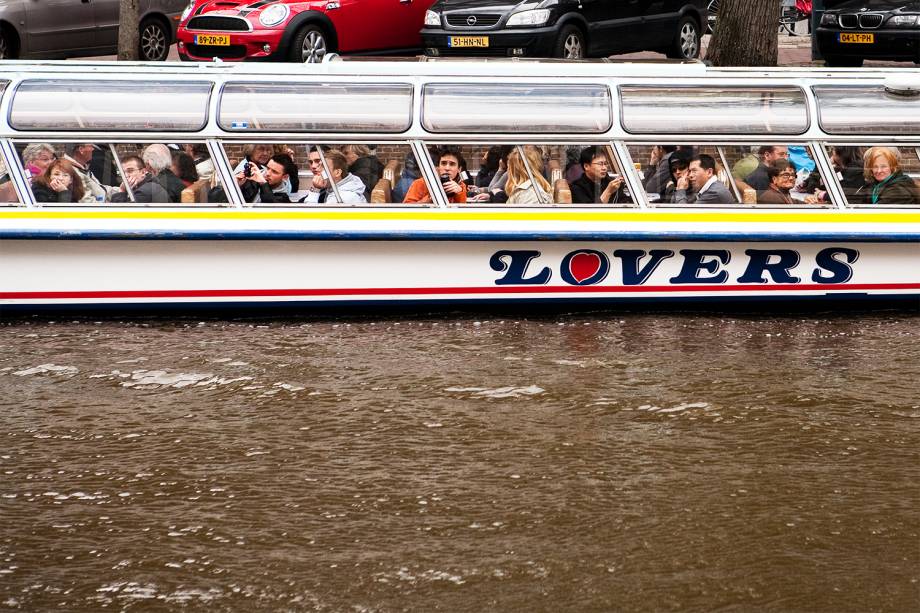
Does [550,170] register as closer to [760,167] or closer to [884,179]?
[760,167]

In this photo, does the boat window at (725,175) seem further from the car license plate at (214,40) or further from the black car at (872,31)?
the black car at (872,31)

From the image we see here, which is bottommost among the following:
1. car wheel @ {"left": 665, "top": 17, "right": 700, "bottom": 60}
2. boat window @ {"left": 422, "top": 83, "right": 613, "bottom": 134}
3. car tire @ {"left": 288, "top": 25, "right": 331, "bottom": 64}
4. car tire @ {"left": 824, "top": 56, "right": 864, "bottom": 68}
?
car tire @ {"left": 824, "top": 56, "right": 864, "bottom": 68}

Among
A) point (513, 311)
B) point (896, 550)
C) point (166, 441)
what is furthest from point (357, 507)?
point (513, 311)

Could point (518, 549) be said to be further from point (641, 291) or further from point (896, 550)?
point (641, 291)

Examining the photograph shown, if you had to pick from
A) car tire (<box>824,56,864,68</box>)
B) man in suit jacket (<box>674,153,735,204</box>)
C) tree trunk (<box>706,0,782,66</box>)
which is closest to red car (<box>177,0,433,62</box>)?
tree trunk (<box>706,0,782,66</box>)

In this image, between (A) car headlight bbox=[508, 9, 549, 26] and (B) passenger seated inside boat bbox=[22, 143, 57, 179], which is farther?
(A) car headlight bbox=[508, 9, 549, 26]

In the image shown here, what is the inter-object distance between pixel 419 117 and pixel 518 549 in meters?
4.31

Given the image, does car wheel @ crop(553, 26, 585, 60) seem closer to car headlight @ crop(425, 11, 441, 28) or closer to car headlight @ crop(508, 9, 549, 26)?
car headlight @ crop(508, 9, 549, 26)

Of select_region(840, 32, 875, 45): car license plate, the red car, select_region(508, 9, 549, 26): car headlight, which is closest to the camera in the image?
select_region(508, 9, 549, 26): car headlight

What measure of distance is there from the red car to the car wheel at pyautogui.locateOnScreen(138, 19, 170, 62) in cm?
247

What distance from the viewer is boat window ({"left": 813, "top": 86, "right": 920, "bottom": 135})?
377 inches

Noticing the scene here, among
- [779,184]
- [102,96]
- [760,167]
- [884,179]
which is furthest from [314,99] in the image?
[884,179]

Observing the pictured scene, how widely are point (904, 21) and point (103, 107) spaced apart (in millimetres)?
12406

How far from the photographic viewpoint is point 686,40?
20094 millimetres
